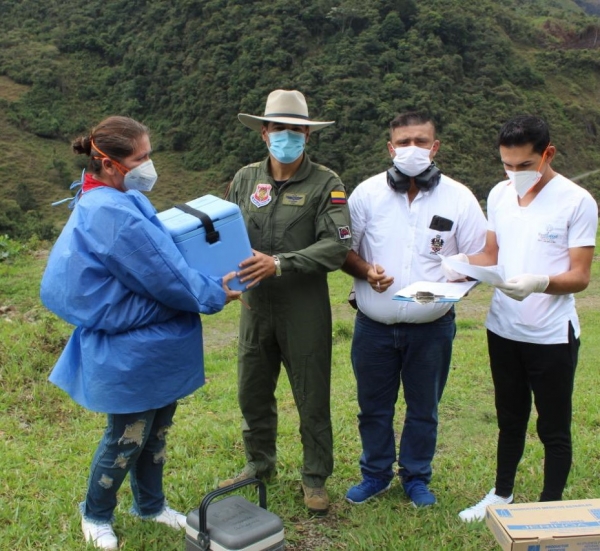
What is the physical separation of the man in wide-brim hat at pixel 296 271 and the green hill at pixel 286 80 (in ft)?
82.6

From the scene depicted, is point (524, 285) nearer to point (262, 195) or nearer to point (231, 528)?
point (262, 195)

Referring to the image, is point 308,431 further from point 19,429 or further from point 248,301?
point 19,429

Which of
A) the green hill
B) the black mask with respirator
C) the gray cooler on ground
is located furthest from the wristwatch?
the green hill

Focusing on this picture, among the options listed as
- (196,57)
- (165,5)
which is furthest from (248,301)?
(165,5)

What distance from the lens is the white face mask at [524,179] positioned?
2.60 metres

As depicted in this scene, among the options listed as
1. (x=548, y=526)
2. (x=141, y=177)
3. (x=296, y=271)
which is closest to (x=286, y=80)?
(x=296, y=271)

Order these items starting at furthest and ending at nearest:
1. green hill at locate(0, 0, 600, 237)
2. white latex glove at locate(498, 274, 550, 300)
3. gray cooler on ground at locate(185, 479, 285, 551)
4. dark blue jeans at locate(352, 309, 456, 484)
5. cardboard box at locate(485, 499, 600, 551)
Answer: green hill at locate(0, 0, 600, 237) → dark blue jeans at locate(352, 309, 456, 484) → white latex glove at locate(498, 274, 550, 300) → gray cooler on ground at locate(185, 479, 285, 551) → cardboard box at locate(485, 499, 600, 551)

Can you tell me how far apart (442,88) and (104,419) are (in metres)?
32.9

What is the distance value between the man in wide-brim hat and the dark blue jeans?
0.18 m

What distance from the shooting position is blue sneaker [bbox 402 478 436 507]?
9.84 ft

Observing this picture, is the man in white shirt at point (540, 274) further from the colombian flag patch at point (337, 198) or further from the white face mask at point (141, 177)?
the white face mask at point (141, 177)

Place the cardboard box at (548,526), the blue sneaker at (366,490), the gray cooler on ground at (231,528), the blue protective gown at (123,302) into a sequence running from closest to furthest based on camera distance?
the cardboard box at (548,526), the gray cooler on ground at (231,528), the blue protective gown at (123,302), the blue sneaker at (366,490)

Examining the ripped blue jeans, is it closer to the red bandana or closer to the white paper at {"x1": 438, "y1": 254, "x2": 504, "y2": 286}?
the red bandana

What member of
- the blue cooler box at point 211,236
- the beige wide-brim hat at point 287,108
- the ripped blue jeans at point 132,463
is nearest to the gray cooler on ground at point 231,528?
the ripped blue jeans at point 132,463
